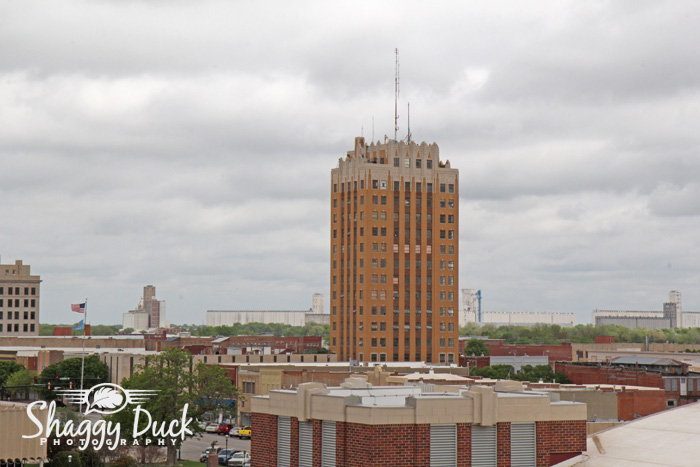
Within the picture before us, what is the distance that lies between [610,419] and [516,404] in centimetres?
5287

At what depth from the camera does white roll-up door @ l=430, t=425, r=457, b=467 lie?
135 feet

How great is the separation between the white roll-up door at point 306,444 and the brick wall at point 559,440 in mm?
9744

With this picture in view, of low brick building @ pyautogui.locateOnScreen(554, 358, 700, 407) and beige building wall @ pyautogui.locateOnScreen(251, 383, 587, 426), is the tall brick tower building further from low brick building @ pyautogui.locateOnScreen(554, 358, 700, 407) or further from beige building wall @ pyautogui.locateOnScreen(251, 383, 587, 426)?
beige building wall @ pyautogui.locateOnScreen(251, 383, 587, 426)

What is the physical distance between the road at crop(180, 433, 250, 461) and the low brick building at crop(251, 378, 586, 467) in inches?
2434

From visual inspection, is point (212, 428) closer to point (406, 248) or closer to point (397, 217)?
point (406, 248)

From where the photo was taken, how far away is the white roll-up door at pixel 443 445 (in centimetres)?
4103

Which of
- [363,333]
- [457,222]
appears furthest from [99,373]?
[457,222]

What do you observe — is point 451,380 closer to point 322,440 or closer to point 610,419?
point 610,419

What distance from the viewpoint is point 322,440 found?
42688 millimetres

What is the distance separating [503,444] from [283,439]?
9.79 m

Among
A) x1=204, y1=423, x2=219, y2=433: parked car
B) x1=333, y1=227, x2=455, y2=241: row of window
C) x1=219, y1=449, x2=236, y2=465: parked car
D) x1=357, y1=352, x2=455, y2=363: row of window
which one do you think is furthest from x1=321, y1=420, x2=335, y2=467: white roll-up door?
x1=333, y1=227, x2=455, y2=241: row of window

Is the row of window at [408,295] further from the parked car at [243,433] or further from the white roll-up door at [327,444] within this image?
the white roll-up door at [327,444]

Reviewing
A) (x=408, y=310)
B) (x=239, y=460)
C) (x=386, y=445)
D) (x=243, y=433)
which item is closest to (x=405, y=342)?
(x=408, y=310)

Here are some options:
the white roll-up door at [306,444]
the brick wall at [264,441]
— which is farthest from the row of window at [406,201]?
the white roll-up door at [306,444]
